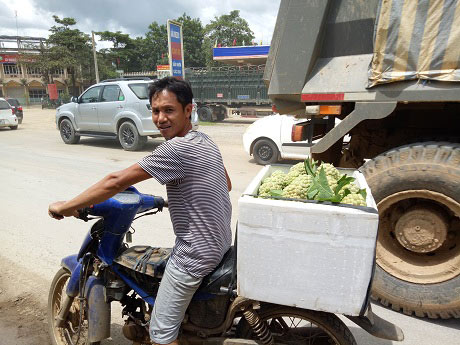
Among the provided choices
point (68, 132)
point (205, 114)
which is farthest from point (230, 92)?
point (68, 132)

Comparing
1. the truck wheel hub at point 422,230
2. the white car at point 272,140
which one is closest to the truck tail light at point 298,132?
the truck wheel hub at point 422,230

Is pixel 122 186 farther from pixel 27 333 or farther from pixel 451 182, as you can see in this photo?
pixel 451 182

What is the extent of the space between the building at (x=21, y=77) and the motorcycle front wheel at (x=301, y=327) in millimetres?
48955

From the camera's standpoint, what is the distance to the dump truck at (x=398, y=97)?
2822 mm

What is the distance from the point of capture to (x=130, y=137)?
34.2ft

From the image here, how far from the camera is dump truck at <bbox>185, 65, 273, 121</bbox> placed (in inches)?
715

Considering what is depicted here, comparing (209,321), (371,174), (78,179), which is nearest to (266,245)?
(209,321)

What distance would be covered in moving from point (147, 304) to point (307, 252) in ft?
3.85

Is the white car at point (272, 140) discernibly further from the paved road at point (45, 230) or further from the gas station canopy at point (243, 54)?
the gas station canopy at point (243, 54)

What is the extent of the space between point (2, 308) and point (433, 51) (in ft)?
14.0

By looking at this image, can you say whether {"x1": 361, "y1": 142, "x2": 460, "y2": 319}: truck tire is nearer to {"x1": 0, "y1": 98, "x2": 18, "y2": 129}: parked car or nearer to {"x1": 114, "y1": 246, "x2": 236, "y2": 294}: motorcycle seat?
{"x1": 114, "y1": 246, "x2": 236, "y2": 294}: motorcycle seat

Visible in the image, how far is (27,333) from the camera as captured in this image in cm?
282

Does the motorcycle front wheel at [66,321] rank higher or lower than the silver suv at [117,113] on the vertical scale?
lower

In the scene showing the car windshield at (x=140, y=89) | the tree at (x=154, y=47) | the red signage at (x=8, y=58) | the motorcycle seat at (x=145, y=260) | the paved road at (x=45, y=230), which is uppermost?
the tree at (x=154, y=47)
